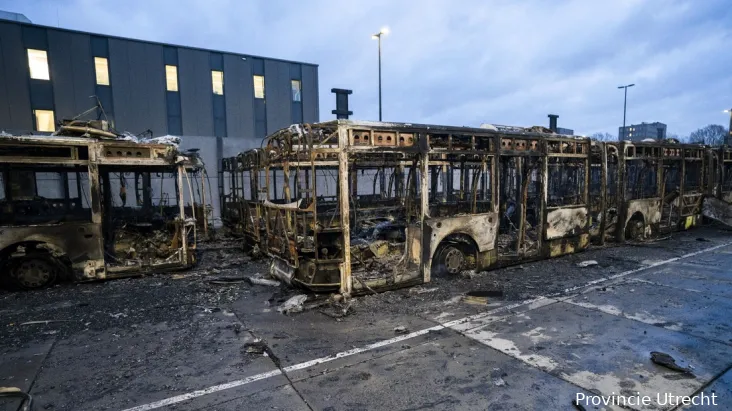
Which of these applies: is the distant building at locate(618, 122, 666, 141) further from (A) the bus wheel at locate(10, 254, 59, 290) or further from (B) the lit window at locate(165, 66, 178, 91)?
(A) the bus wheel at locate(10, 254, 59, 290)

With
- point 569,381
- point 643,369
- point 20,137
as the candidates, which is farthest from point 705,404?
point 20,137

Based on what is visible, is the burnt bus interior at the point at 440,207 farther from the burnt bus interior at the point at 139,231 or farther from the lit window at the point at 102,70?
the lit window at the point at 102,70

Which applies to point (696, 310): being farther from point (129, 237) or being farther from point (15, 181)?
point (15, 181)

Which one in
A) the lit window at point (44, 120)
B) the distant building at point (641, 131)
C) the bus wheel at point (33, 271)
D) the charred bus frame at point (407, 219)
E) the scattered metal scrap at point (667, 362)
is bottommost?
Result: the scattered metal scrap at point (667, 362)

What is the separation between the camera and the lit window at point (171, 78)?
70.6ft

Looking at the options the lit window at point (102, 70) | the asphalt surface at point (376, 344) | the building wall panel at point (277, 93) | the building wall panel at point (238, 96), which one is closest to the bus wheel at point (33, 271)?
the asphalt surface at point (376, 344)

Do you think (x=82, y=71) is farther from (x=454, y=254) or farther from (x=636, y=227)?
(x=636, y=227)

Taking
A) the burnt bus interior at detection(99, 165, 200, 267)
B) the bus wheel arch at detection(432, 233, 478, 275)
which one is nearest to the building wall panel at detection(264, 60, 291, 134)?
the burnt bus interior at detection(99, 165, 200, 267)

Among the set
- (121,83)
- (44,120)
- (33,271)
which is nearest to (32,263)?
(33,271)

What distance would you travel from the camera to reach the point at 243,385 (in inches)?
150

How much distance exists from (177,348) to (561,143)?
350 inches

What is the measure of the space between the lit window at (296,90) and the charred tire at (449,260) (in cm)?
2061

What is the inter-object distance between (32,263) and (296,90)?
20280 mm

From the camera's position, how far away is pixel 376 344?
4.69 metres
